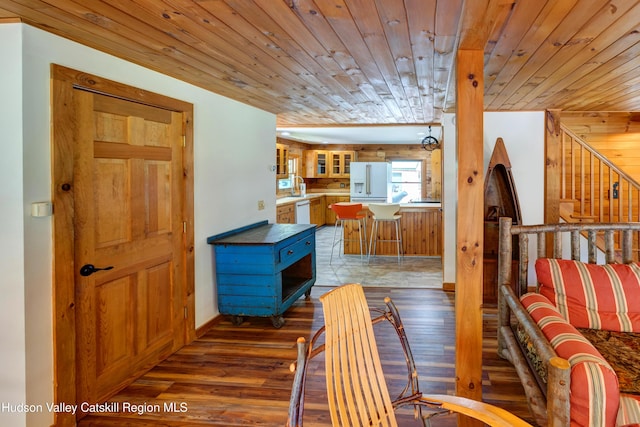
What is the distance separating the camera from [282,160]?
9109mm

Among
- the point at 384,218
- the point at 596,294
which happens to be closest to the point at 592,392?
the point at 596,294

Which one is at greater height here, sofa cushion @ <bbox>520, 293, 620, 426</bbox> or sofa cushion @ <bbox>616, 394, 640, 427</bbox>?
sofa cushion @ <bbox>520, 293, 620, 426</bbox>

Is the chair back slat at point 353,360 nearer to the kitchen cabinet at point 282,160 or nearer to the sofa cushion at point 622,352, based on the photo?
the sofa cushion at point 622,352

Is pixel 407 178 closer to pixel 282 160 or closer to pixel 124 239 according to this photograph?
→ pixel 282 160

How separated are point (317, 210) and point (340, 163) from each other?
5.27 feet

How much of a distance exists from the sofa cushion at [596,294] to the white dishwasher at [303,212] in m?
6.72

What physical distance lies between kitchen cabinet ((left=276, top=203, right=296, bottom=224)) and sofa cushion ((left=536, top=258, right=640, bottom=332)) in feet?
18.8

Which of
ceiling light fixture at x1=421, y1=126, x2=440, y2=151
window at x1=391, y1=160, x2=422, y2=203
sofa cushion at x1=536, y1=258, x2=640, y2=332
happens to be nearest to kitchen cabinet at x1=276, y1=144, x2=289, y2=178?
ceiling light fixture at x1=421, y1=126, x2=440, y2=151

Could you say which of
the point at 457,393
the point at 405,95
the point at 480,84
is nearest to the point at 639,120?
the point at 405,95

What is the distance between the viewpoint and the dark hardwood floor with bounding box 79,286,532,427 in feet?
8.02

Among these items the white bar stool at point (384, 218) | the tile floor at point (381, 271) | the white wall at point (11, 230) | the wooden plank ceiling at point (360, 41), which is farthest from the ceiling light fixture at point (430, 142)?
the white wall at point (11, 230)

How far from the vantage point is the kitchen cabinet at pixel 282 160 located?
352 inches

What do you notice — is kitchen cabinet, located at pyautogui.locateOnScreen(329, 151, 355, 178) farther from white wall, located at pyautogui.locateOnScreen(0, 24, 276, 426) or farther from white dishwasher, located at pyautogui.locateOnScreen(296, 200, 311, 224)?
white wall, located at pyautogui.locateOnScreen(0, 24, 276, 426)

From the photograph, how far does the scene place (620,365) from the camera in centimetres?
202
